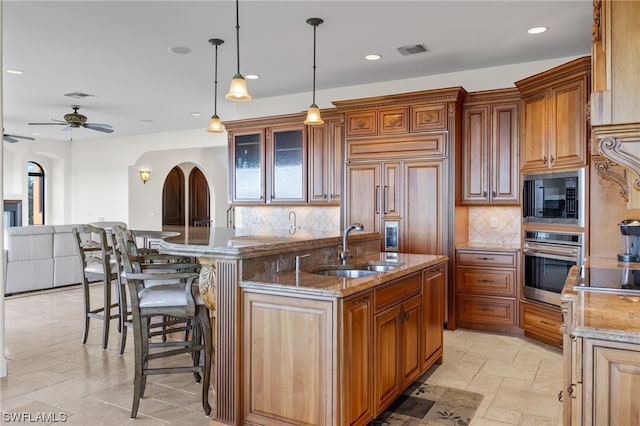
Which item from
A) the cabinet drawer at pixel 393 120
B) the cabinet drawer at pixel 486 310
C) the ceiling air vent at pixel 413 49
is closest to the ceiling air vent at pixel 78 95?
the cabinet drawer at pixel 393 120

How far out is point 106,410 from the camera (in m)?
2.98

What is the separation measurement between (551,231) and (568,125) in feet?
3.18

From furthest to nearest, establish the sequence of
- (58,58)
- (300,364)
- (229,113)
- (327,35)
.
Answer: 1. (229,113)
2. (58,58)
3. (327,35)
4. (300,364)

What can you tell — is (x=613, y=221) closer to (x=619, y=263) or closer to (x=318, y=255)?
(x=619, y=263)

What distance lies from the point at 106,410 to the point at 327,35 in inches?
138

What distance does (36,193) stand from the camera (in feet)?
37.7

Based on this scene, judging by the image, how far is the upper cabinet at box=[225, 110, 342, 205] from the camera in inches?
235

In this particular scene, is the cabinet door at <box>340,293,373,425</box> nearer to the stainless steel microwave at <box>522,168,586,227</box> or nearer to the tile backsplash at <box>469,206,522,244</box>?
the stainless steel microwave at <box>522,168,586,227</box>

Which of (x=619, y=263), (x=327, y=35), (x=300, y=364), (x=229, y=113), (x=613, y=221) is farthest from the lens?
(x=229, y=113)

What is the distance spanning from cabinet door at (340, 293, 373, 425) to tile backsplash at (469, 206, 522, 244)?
10.9ft

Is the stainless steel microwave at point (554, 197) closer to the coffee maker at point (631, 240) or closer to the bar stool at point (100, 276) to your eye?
the coffee maker at point (631, 240)

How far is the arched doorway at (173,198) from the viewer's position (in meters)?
11.7

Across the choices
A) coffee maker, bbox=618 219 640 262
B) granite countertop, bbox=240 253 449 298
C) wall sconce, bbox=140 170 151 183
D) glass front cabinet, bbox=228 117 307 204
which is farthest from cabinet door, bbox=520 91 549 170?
wall sconce, bbox=140 170 151 183

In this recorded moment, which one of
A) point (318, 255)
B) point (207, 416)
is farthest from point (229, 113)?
point (207, 416)
